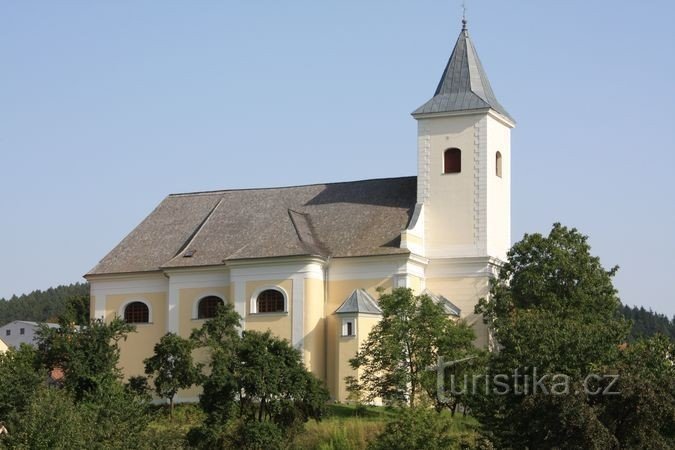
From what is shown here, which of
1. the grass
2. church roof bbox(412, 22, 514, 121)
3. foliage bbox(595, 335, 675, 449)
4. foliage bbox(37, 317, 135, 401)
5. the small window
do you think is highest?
church roof bbox(412, 22, 514, 121)

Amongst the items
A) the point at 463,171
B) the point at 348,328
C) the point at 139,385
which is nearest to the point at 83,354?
the point at 139,385

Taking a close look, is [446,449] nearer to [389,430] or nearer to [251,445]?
[389,430]

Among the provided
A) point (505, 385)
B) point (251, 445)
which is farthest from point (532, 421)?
point (251, 445)

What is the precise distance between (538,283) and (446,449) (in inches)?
569

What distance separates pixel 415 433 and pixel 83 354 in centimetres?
1476

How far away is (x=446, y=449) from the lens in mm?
41188

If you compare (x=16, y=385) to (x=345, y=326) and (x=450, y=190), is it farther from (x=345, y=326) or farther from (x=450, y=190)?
(x=450, y=190)

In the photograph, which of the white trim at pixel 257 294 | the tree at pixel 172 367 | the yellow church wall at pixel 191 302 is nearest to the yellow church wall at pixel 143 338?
the yellow church wall at pixel 191 302

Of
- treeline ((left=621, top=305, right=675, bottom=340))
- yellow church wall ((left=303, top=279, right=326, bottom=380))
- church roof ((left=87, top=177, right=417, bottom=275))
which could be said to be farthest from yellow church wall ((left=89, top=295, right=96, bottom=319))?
treeline ((left=621, top=305, right=675, bottom=340))

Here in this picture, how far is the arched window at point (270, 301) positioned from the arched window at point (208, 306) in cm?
219

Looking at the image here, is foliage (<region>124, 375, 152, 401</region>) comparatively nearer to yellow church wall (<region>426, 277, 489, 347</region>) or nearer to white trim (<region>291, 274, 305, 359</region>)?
white trim (<region>291, 274, 305, 359</region>)

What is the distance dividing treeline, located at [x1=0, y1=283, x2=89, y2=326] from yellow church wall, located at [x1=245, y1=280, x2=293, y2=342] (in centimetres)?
9691

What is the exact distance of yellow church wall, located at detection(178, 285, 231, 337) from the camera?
59.6m

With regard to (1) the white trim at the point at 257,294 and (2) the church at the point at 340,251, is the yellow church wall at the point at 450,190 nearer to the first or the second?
(2) the church at the point at 340,251
